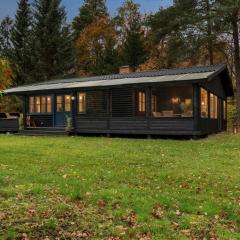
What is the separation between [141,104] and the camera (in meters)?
23.7

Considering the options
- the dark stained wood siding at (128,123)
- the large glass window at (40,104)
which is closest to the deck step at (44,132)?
the large glass window at (40,104)

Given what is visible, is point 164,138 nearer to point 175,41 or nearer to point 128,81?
point 128,81

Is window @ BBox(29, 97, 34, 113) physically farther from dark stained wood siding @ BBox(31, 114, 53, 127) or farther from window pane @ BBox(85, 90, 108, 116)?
window pane @ BBox(85, 90, 108, 116)

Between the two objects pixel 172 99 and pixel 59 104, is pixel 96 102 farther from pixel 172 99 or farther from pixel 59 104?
pixel 172 99

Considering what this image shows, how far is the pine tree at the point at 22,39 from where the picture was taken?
147 ft

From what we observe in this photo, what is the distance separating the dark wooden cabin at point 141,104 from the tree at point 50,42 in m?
16.1

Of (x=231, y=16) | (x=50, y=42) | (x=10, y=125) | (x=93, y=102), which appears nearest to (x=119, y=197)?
(x=93, y=102)

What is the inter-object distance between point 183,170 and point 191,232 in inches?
184

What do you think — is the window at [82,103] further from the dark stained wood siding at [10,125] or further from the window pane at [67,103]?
the dark stained wood siding at [10,125]

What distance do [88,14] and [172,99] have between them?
105 feet

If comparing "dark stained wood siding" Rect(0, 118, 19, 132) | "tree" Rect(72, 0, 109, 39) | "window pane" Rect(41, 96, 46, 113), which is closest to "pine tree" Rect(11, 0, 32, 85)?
"tree" Rect(72, 0, 109, 39)

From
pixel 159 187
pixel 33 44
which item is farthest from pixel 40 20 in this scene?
pixel 159 187

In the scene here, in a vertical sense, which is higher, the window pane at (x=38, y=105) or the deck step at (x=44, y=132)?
the window pane at (x=38, y=105)

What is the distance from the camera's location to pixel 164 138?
70.1 ft
